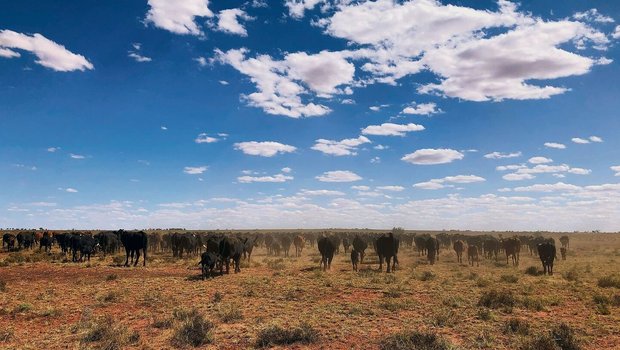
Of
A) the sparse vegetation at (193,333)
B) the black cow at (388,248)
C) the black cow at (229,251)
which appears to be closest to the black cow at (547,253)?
the black cow at (388,248)

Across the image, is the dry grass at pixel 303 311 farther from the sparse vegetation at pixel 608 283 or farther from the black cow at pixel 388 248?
the black cow at pixel 388 248

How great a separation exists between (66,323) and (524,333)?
16.2 m

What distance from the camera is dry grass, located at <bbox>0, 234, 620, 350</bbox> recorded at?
42.0 feet

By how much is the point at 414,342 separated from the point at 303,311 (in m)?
5.81

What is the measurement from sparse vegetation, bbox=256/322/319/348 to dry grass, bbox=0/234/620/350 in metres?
0.04

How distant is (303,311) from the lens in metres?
16.9

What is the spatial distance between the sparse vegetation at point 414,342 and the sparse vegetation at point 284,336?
231cm

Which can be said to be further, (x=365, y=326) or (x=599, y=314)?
(x=599, y=314)

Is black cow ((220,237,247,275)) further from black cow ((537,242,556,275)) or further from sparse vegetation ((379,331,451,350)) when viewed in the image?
black cow ((537,242,556,275))

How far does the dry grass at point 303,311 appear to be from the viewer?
504 inches

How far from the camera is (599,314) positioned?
16703mm

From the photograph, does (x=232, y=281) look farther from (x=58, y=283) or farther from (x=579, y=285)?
(x=579, y=285)

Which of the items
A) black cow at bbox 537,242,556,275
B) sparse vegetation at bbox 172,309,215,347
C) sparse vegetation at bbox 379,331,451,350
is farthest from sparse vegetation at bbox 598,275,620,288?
sparse vegetation at bbox 172,309,215,347

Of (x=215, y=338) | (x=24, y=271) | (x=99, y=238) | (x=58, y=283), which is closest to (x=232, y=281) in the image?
(x=58, y=283)
